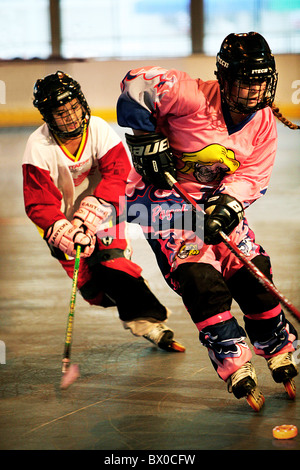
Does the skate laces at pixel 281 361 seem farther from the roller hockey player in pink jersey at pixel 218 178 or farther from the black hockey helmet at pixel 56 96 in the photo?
the black hockey helmet at pixel 56 96

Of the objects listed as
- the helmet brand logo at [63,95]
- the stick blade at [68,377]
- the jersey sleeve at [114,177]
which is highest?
the helmet brand logo at [63,95]

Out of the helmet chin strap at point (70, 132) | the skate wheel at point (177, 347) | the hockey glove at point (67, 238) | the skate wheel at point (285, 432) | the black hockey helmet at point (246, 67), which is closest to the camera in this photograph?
the skate wheel at point (285, 432)

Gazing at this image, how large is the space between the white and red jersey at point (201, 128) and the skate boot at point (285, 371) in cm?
66

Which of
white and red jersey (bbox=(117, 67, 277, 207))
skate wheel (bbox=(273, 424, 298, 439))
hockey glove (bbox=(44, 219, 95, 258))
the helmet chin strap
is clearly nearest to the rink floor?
skate wheel (bbox=(273, 424, 298, 439))

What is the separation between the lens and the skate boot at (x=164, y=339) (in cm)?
364

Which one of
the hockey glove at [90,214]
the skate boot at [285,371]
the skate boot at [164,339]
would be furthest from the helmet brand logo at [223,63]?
the skate boot at [164,339]

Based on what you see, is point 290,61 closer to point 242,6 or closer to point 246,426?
point 242,6

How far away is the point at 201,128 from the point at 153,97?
220 mm

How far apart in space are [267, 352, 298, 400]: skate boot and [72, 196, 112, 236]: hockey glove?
1074 millimetres

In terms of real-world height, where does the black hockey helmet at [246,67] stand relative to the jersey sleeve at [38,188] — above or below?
above

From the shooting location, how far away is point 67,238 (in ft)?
11.2

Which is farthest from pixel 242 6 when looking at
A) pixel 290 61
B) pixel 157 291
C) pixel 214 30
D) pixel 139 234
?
pixel 157 291

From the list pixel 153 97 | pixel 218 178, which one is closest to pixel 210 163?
A: pixel 218 178

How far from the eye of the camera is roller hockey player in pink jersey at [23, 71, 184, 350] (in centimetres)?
348
